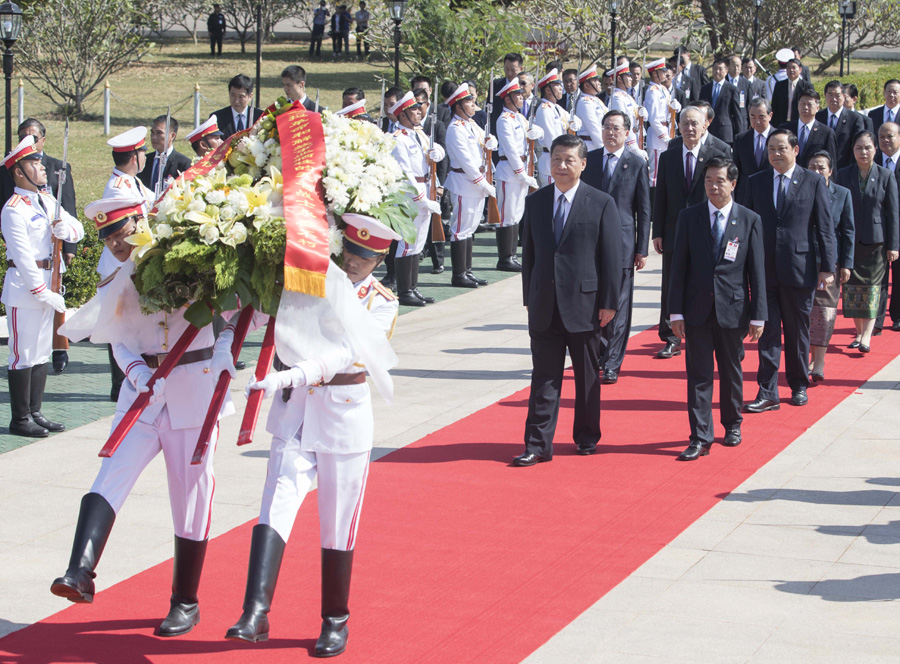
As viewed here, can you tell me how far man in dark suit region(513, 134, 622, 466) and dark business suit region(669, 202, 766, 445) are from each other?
0.55 metres

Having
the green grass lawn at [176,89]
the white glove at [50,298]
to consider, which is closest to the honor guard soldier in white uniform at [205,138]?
the white glove at [50,298]

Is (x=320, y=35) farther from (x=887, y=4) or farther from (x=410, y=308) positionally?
(x=410, y=308)

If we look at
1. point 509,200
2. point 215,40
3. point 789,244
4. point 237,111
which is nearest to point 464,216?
point 509,200

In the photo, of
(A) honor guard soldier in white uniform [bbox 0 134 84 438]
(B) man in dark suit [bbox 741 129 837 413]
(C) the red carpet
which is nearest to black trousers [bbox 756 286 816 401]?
(B) man in dark suit [bbox 741 129 837 413]

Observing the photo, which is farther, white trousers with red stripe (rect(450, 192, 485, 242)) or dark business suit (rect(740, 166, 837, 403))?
white trousers with red stripe (rect(450, 192, 485, 242))

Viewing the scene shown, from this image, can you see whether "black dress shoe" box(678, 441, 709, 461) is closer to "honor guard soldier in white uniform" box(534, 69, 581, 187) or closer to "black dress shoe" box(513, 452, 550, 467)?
"black dress shoe" box(513, 452, 550, 467)

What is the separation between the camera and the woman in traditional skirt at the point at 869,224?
34.3 feet

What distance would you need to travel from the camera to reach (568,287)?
25.0 ft

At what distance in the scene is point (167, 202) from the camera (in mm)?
4762

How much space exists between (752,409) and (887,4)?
90.5ft

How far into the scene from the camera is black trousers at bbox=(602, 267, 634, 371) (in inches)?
374

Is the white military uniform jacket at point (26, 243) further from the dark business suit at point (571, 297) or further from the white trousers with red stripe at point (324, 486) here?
the white trousers with red stripe at point (324, 486)

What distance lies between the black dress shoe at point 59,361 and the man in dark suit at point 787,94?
12.1m

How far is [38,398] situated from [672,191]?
4997 mm
